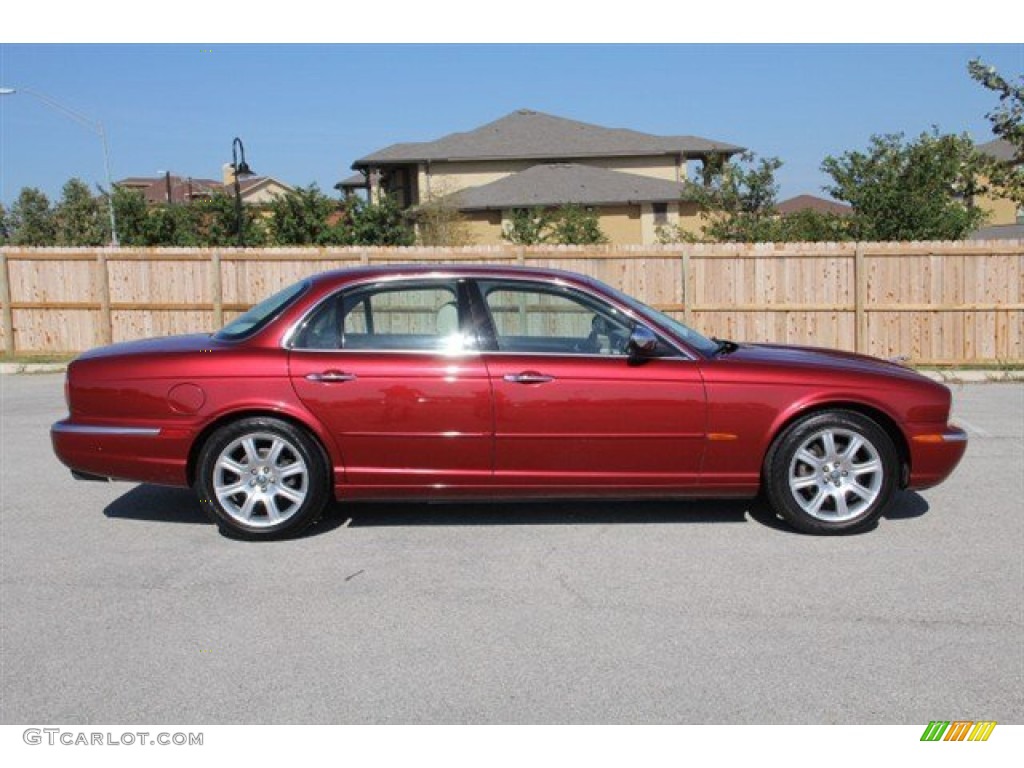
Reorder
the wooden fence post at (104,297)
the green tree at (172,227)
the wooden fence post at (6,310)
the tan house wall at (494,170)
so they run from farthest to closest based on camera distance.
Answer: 1. the tan house wall at (494,170)
2. the green tree at (172,227)
3. the wooden fence post at (6,310)
4. the wooden fence post at (104,297)

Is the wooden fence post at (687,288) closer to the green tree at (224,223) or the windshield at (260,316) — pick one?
the windshield at (260,316)

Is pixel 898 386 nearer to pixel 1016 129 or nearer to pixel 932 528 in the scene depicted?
pixel 932 528

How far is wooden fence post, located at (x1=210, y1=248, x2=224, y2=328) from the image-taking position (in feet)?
53.8

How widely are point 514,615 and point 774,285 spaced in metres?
11.7

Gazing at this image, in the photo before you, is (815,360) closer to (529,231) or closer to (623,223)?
(529,231)

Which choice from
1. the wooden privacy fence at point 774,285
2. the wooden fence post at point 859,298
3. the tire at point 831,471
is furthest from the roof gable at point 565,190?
the tire at point 831,471

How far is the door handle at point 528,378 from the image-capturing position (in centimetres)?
589

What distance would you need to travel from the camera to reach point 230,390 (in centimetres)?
591

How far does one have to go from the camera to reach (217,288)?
16.4m

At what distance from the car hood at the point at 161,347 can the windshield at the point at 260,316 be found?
0.10 meters

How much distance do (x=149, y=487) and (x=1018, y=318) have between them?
12566 millimetres

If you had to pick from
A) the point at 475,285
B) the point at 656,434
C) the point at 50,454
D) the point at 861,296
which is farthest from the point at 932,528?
the point at 861,296
